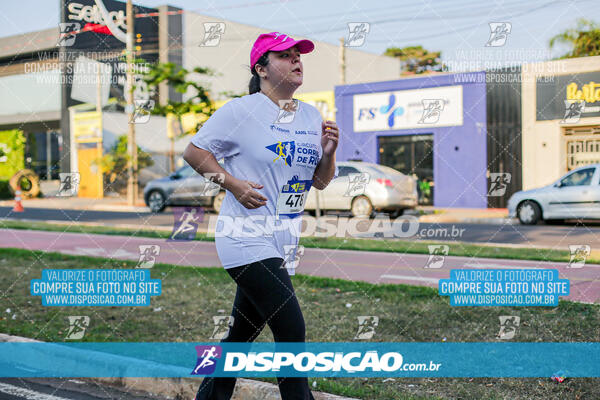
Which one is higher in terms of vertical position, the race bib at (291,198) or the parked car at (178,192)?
the race bib at (291,198)

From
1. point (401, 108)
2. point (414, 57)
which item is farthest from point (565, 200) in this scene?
point (414, 57)

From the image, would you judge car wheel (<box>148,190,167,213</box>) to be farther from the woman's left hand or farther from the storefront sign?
the woman's left hand

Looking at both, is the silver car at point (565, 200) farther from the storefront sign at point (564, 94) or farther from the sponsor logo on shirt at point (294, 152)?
the sponsor logo on shirt at point (294, 152)

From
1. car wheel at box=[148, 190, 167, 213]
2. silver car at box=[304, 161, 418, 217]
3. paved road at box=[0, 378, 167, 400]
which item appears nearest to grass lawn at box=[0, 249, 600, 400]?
paved road at box=[0, 378, 167, 400]

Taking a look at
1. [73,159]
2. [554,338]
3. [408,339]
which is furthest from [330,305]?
[73,159]

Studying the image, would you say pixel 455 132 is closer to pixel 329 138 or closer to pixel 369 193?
pixel 369 193

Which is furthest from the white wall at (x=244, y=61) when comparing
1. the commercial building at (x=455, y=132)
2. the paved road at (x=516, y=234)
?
the paved road at (x=516, y=234)

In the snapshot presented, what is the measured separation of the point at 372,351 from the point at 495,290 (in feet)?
8.34

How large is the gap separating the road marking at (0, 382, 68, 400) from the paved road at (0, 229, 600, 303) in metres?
Result: 4.68

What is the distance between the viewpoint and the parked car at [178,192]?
21.0m

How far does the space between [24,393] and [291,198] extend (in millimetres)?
2520

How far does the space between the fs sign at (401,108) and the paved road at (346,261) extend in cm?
1335

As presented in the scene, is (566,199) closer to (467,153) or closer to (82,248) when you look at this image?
(467,153)

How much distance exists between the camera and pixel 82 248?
1176 centimetres
